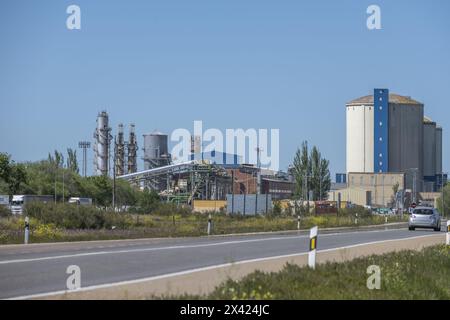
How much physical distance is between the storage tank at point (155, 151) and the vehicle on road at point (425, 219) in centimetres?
7546

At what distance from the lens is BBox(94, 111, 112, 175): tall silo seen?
359ft

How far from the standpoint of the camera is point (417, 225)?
48781mm

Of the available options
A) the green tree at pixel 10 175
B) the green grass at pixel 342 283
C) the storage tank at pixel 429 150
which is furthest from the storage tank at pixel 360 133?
the green grass at pixel 342 283

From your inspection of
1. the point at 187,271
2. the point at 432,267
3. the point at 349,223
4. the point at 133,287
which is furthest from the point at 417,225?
the point at 133,287

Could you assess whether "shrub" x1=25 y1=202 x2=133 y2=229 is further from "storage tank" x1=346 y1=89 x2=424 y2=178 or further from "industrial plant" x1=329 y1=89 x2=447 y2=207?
"storage tank" x1=346 y1=89 x2=424 y2=178

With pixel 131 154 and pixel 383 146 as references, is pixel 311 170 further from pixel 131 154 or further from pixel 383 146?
pixel 131 154

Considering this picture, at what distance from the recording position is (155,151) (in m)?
123

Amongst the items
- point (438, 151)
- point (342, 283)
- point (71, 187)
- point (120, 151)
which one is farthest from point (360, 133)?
point (342, 283)

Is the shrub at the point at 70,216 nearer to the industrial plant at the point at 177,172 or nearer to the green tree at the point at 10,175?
the green tree at the point at 10,175

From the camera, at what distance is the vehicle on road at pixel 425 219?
158 ft

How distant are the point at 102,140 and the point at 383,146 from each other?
39.6m
